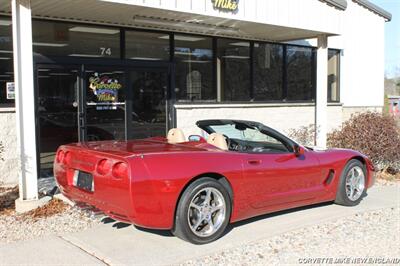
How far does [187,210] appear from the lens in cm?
489

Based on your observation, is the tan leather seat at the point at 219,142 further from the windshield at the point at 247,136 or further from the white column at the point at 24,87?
the white column at the point at 24,87

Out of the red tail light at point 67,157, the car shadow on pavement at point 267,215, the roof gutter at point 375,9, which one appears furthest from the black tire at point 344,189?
the roof gutter at point 375,9

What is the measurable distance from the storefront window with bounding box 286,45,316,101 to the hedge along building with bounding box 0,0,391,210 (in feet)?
0.11

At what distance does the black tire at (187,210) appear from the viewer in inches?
192

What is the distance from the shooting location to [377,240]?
5395 mm

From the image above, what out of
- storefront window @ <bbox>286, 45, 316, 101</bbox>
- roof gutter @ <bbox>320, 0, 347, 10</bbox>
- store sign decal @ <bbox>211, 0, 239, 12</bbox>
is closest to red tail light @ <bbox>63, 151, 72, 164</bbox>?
store sign decal @ <bbox>211, 0, 239, 12</bbox>

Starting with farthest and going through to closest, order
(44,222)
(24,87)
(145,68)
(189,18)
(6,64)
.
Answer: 1. (145,68)
2. (189,18)
3. (6,64)
4. (24,87)
5. (44,222)

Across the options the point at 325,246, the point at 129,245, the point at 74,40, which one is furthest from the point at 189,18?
the point at 325,246

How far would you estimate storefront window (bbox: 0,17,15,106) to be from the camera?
8391 millimetres

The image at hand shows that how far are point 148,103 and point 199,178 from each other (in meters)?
5.42

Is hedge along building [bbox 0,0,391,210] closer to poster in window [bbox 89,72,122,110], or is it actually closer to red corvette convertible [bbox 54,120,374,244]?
poster in window [bbox 89,72,122,110]

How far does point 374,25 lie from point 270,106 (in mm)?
5893

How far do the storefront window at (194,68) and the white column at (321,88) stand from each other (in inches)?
97.9

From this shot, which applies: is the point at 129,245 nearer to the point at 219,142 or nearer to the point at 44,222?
the point at 44,222
